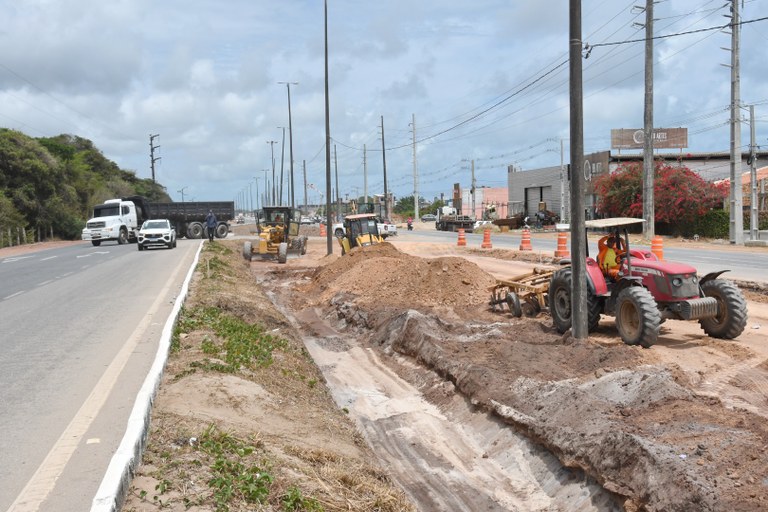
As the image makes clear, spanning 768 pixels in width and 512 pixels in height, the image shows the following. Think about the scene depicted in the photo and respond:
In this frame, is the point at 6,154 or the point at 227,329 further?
the point at 6,154

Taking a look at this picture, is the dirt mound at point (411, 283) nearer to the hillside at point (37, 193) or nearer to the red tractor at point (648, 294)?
the red tractor at point (648, 294)

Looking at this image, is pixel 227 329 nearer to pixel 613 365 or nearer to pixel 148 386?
pixel 148 386

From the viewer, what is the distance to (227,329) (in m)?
12.0

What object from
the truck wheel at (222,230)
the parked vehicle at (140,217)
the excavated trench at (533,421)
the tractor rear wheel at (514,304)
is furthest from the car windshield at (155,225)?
the tractor rear wheel at (514,304)

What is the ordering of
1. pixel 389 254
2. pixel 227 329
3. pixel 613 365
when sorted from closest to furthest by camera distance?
pixel 613 365, pixel 227 329, pixel 389 254

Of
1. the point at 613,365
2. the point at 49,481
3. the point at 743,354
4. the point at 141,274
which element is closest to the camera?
the point at 49,481

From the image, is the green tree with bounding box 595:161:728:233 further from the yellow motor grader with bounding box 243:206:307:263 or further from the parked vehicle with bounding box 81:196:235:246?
the parked vehicle with bounding box 81:196:235:246

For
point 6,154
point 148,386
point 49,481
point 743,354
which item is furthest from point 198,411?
point 6,154

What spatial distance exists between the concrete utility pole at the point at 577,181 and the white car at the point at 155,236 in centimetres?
2975

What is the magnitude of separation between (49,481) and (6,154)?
170ft

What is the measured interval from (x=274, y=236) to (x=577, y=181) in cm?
2515

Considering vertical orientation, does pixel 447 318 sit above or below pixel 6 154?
below

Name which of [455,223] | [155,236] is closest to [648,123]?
[155,236]

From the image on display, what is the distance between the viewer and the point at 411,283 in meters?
18.6
